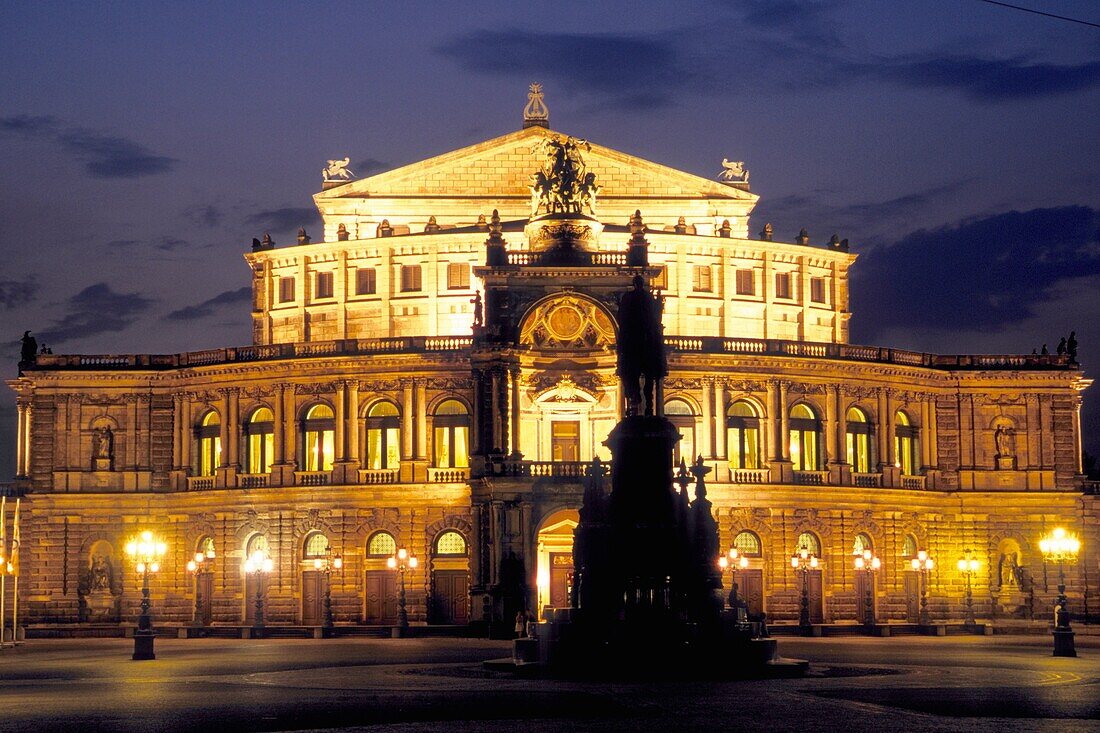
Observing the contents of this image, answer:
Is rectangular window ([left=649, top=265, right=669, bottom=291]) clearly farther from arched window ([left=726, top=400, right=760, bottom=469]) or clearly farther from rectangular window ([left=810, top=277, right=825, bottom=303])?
arched window ([left=726, top=400, right=760, bottom=469])

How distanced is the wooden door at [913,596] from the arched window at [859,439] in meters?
5.98

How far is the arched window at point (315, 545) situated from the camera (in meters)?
97.7

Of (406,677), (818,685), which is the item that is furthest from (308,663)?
(818,685)

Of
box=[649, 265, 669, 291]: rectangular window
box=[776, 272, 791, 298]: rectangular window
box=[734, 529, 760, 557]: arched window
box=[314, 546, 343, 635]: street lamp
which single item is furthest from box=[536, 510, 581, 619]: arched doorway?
box=[776, 272, 791, 298]: rectangular window

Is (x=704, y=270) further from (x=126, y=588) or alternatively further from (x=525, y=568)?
(x=126, y=588)

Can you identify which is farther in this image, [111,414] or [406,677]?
[111,414]

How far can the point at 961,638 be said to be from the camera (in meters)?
84.8

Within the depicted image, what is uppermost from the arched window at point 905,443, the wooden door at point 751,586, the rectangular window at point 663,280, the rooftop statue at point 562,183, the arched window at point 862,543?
the rooftop statue at point 562,183

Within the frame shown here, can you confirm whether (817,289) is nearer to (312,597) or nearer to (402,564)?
(402,564)

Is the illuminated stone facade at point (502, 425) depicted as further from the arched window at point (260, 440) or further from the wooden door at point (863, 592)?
the wooden door at point (863, 592)

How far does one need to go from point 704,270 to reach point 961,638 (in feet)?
96.8

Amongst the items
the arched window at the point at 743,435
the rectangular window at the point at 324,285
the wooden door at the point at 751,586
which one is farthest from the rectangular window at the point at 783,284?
the rectangular window at the point at 324,285

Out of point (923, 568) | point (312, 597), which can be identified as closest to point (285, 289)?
point (312, 597)

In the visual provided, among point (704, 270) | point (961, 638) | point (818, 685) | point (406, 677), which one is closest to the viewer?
point (818, 685)
